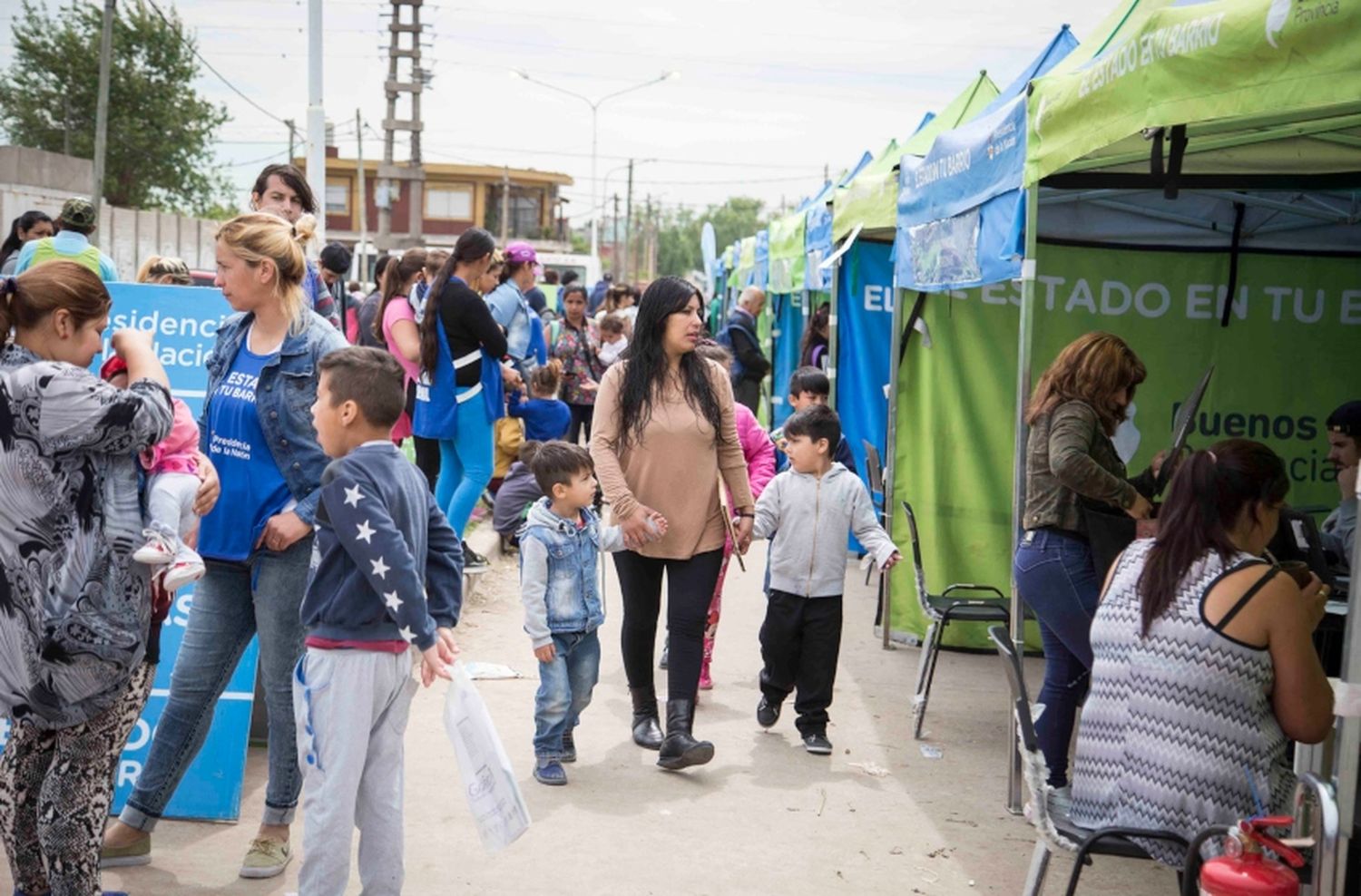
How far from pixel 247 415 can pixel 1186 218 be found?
5120mm

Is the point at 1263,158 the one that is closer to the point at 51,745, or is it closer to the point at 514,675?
the point at 514,675

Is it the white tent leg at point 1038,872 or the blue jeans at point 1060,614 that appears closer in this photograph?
the white tent leg at point 1038,872

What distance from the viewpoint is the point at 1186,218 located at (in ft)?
24.5

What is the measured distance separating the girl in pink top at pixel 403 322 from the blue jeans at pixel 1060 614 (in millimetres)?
3911

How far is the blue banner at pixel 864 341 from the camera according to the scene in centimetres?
1065

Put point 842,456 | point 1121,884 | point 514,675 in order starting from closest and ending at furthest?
point 1121,884 → point 514,675 → point 842,456

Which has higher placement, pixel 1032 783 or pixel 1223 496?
pixel 1223 496

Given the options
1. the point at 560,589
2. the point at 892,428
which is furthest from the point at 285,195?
the point at 892,428

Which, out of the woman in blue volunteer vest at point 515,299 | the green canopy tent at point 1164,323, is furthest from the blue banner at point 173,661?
the woman in blue volunteer vest at point 515,299

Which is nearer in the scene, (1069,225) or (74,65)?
(1069,225)

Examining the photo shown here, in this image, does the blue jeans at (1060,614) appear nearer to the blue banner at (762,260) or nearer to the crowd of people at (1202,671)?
the crowd of people at (1202,671)

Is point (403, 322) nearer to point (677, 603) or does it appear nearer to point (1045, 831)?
point (677, 603)

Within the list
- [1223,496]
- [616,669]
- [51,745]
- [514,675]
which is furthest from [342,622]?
[616,669]

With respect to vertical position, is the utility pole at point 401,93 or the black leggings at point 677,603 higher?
the utility pole at point 401,93
